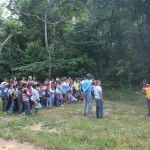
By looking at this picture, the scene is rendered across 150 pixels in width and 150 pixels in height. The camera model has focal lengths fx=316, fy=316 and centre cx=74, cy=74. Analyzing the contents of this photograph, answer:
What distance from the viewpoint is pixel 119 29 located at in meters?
25.0

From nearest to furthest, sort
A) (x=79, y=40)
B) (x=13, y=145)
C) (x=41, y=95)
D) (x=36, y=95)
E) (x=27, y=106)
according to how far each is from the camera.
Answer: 1. (x=13, y=145)
2. (x=27, y=106)
3. (x=36, y=95)
4. (x=41, y=95)
5. (x=79, y=40)

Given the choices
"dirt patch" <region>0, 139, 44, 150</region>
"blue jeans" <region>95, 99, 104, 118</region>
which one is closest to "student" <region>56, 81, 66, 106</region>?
"blue jeans" <region>95, 99, 104, 118</region>

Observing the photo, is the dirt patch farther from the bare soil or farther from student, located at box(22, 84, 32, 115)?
student, located at box(22, 84, 32, 115)

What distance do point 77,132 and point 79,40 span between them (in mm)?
16414

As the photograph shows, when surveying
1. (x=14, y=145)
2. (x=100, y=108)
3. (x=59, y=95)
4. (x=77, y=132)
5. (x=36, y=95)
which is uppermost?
(x=36, y=95)

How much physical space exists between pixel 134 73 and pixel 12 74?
33.6 feet

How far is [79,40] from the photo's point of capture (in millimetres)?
25141

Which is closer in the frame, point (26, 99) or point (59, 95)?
point (26, 99)

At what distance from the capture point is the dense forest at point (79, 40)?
23688 millimetres

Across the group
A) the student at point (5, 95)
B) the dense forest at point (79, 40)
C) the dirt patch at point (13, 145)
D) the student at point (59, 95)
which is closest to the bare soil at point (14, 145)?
the dirt patch at point (13, 145)

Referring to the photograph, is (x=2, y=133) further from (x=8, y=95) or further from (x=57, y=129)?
(x=8, y=95)

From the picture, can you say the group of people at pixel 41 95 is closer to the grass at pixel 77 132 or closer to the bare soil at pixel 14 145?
the grass at pixel 77 132

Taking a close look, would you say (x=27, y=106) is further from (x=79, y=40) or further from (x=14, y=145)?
(x=79, y=40)

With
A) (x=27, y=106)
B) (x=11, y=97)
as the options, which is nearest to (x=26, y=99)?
(x=27, y=106)
